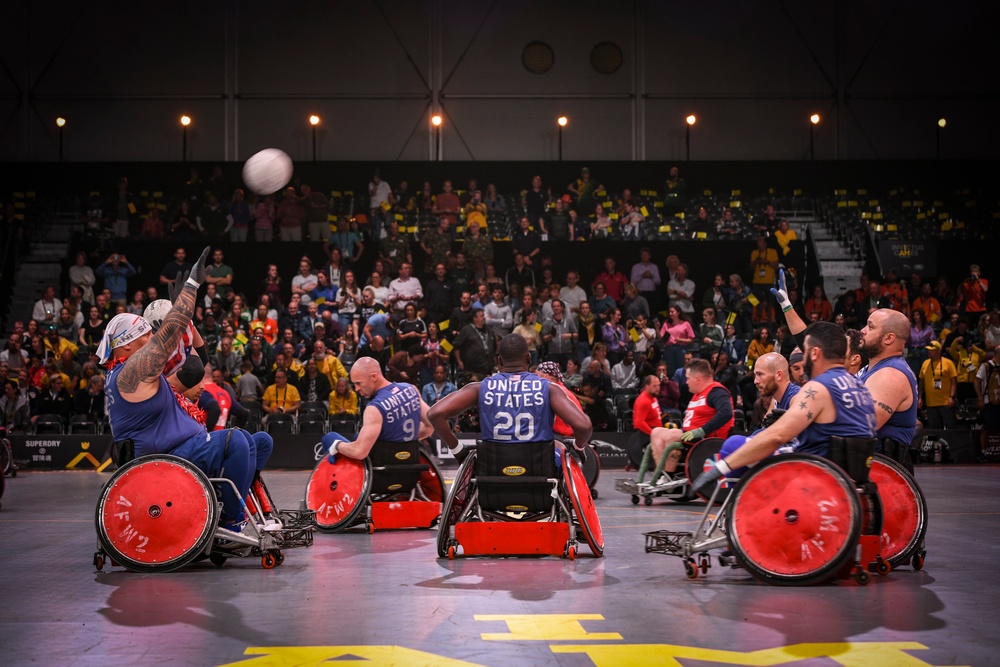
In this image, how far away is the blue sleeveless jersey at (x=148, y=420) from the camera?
7.04 metres

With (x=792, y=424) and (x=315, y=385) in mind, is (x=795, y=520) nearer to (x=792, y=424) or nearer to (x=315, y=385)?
(x=792, y=424)

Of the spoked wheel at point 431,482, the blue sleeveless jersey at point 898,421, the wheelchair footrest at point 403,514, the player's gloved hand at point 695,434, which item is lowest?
the wheelchair footrest at point 403,514

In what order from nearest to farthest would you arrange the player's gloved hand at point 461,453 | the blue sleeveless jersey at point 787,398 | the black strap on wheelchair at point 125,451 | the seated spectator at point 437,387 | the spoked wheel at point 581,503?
the black strap on wheelchair at point 125,451
the spoked wheel at point 581,503
the player's gloved hand at point 461,453
the blue sleeveless jersey at point 787,398
the seated spectator at point 437,387

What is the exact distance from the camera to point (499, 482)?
7562 mm

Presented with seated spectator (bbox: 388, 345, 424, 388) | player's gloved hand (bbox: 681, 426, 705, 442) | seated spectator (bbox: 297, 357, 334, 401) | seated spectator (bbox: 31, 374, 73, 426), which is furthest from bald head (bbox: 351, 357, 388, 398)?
seated spectator (bbox: 31, 374, 73, 426)

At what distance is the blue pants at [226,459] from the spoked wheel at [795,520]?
3.19 meters

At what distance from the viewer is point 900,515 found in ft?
23.0

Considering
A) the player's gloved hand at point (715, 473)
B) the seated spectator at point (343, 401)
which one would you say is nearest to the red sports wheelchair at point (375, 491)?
the player's gloved hand at point (715, 473)

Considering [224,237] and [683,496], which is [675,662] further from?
[224,237]

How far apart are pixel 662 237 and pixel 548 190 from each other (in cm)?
283

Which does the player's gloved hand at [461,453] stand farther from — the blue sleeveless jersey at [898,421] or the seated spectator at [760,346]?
the seated spectator at [760,346]

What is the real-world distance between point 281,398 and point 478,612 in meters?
13.1

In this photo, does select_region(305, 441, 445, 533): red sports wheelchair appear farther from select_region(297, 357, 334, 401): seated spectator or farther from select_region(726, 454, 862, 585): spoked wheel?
select_region(297, 357, 334, 401): seated spectator

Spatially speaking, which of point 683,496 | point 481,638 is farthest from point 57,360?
point 481,638
